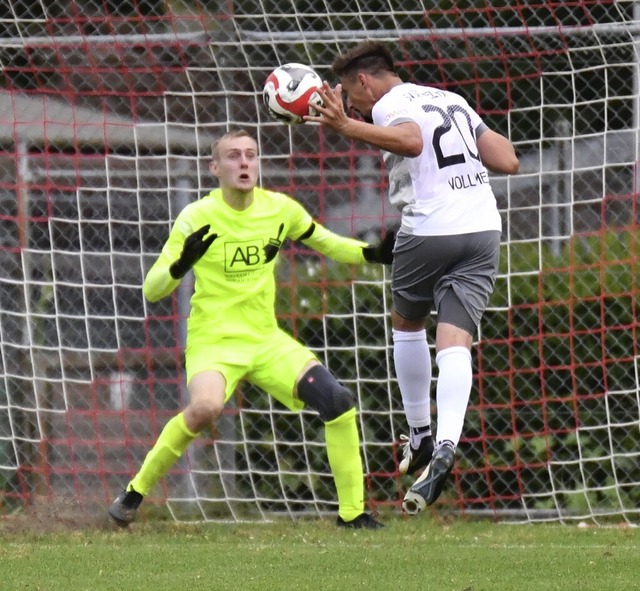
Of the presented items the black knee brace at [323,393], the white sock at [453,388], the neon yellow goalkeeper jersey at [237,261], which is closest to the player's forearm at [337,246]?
the neon yellow goalkeeper jersey at [237,261]

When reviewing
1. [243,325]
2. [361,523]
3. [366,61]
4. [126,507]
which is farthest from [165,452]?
[366,61]

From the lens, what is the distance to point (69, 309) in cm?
908

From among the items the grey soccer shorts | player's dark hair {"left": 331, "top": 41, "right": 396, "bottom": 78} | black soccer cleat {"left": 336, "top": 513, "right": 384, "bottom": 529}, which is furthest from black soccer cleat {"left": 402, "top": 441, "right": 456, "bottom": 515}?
black soccer cleat {"left": 336, "top": 513, "right": 384, "bottom": 529}

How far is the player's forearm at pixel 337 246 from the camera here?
287 inches

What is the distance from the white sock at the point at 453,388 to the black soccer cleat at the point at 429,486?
193mm

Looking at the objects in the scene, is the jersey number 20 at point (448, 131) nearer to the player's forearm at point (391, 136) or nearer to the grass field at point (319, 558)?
the player's forearm at point (391, 136)

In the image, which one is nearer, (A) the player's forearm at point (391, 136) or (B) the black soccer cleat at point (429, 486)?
(B) the black soccer cleat at point (429, 486)

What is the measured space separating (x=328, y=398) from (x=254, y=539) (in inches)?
33.8

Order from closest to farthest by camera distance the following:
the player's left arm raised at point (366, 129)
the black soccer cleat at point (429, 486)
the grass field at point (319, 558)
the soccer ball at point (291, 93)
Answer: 1. the black soccer cleat at point (429, 486)
2. the player's left arm raised at point (366, 129)
3. the grass field at point (319, 558)
4. the soccer ball at point (291, 93)

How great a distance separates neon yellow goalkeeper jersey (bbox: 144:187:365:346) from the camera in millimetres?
7301

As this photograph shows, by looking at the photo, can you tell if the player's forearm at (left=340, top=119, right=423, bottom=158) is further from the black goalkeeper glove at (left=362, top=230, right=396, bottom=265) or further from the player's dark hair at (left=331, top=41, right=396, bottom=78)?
the black goalkeeper glove at (left=362, top=230, right=396, bottom=265)

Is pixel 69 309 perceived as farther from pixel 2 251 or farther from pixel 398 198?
pixel 398 198

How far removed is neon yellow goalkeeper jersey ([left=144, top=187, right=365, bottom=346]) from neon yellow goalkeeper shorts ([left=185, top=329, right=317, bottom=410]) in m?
0.05

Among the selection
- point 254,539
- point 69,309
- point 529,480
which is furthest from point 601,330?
point 69,309
